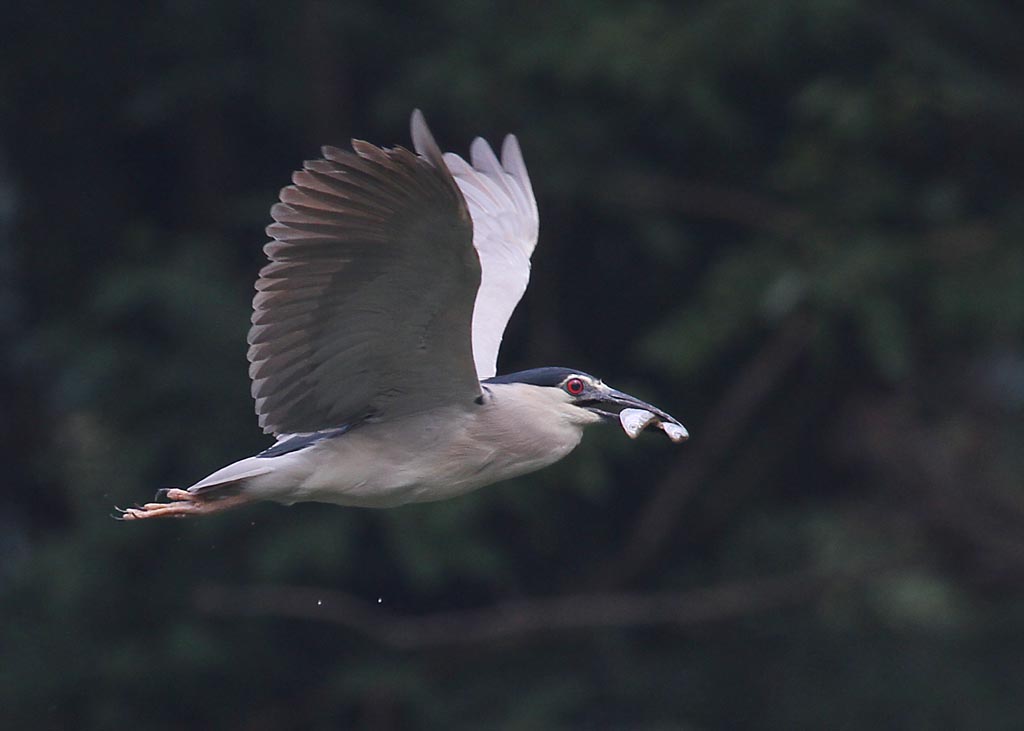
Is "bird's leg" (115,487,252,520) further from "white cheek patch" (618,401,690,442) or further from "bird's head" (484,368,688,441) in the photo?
"white cheek patch" (618,401,690,442)

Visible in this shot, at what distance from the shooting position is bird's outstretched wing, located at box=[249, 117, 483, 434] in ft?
14.4

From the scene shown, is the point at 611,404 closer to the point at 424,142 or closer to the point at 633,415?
the point at 633,415

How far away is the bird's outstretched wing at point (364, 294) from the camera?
14.4 feet

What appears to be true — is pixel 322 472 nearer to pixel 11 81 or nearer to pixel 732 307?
pixel 732 307

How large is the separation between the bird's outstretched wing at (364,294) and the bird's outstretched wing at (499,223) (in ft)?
2.98

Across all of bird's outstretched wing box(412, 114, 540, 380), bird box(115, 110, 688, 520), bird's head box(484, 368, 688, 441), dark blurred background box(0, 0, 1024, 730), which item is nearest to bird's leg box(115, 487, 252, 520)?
bird box(115, 110, 688, 520)

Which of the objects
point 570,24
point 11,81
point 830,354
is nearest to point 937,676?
point 830,354

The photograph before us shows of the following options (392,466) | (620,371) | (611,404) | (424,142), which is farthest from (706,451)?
(424,142)

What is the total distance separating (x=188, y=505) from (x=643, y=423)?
49.2 inches

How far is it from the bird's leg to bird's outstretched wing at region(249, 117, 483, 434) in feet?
0.78

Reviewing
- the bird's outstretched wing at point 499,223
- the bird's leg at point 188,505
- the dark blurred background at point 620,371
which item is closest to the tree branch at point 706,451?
the dark blurred background at point 620,371

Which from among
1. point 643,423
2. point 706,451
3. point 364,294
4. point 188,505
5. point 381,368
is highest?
point 364,294

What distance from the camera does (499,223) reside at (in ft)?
20.0

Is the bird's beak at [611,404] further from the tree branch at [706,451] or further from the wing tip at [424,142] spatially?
the tree branch at [706,451]
